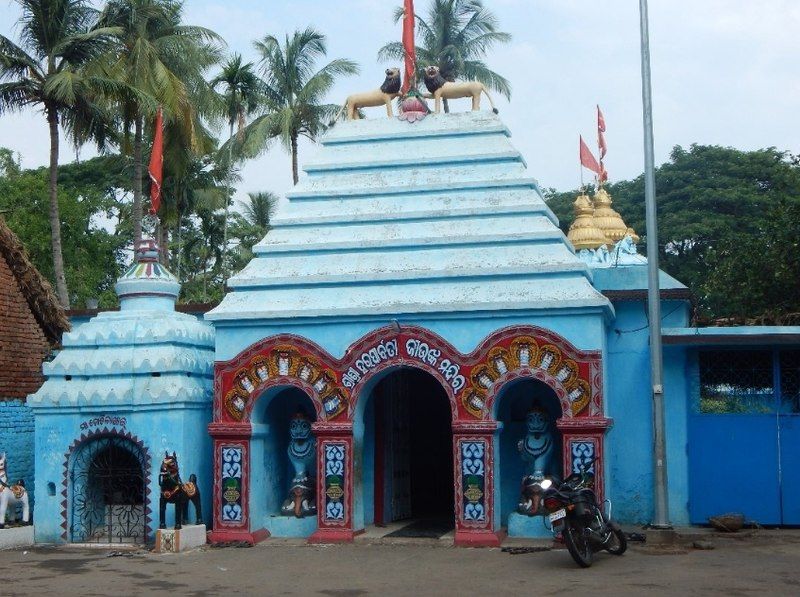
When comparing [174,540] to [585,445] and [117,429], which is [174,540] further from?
[585,445]

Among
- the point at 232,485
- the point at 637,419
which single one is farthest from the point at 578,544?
the point at 232,485

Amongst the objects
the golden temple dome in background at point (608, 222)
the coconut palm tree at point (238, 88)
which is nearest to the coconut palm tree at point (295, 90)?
the coconut palm tree at point (238, 88)

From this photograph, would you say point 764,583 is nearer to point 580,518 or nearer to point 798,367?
point 580,518

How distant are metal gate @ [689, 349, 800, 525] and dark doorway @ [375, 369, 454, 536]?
3823 mm

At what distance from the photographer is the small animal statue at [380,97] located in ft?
58.0

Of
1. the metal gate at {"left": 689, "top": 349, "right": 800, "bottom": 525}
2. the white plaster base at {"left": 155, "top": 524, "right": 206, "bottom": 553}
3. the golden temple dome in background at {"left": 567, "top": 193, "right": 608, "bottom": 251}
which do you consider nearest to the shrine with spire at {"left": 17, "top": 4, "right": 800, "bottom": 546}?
the metal gate at {"left": 689, "top": 349, "right": 800, "bottom": 525}

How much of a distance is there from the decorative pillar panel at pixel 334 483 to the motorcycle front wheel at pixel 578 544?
3.60m

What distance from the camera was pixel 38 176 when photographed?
35438mm

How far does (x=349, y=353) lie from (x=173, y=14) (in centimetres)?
1699

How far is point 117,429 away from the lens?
15.8m

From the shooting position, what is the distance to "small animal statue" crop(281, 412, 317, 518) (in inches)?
630

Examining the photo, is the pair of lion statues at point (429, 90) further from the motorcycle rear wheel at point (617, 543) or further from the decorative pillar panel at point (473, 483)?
the motorcycle rear wheel at point (617, 543)

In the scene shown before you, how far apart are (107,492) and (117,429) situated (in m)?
1.06

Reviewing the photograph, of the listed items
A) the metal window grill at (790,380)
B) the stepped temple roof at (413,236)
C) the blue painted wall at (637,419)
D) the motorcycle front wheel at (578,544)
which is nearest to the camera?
the motorcycle front wheel at (578,544)
